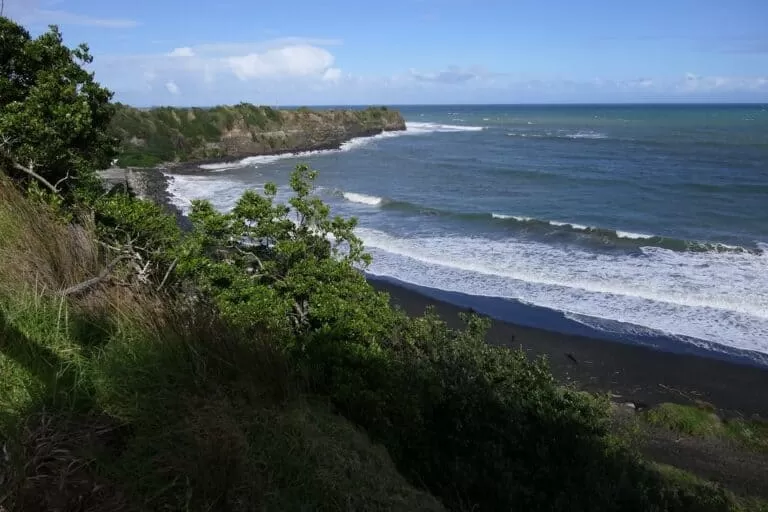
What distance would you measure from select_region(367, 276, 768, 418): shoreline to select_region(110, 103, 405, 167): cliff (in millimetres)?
40463

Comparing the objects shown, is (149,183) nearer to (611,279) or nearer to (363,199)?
(363,199)

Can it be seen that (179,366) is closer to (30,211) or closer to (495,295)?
(30,211)

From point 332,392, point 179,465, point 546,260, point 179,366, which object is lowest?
point 546,260

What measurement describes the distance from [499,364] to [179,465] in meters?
6.03

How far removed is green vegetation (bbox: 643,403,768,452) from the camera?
34.2ft

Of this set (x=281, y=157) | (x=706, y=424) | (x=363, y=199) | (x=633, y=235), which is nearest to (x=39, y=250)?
(x=706, y=424)

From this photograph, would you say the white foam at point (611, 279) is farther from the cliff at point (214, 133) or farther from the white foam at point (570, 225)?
the cliff at point (214, 133)

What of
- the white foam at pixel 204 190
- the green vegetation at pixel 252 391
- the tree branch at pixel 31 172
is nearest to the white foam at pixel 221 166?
the white foam at pixel 204 190

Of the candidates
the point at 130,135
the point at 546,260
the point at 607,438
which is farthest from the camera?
the point at 130,135

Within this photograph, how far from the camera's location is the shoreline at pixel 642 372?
11891 mm

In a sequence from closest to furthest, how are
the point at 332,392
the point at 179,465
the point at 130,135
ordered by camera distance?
the point at 179,465, the point at 332,392, the point at 130,135

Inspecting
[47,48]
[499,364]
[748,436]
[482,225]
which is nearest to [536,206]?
[482,225]

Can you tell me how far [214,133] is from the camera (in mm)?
59875

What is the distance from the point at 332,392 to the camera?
211 inches
